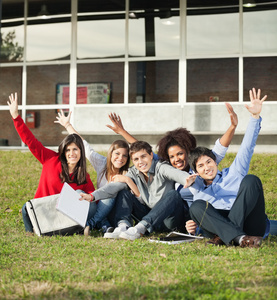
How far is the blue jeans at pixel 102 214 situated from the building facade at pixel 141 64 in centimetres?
628

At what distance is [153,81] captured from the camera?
12773 millimetres

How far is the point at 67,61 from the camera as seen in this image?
1341 cm

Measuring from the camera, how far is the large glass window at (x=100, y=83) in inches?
512

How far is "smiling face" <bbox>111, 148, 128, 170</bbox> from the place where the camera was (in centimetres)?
579

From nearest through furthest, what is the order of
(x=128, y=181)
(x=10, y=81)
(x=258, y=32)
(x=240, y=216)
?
1. (x=240, y=216)
2. (x=128, y=181)
3. (x=258, y=32)
4. (x=10, y=81)

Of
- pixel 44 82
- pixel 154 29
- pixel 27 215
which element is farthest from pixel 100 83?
pixel 27 215

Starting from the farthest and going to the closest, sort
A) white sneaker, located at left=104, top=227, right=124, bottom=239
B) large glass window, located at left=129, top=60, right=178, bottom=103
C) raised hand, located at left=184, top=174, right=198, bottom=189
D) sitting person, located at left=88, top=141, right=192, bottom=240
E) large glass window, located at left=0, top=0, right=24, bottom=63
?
1. large glass window, located at left=0, top=0, right=24, bottom=63
2. large glass window, located at left=129, top=60, right=178, bottom=103
3. sitting person, located at left=88, top=141, right=192, bottom=240
4. white sneaker, located at left=104, top=227, right=124, bottom=239
5. raised hand, located at left=184, top=174, right=198, bottom=189

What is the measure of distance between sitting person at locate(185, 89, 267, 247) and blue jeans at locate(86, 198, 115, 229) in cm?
101

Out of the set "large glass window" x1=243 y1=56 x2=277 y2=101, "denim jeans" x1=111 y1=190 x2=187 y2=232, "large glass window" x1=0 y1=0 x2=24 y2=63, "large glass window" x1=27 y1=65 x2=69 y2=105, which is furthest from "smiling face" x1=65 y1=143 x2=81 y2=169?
"large glass window" x1=0 y1=0 x2=24 y2=63

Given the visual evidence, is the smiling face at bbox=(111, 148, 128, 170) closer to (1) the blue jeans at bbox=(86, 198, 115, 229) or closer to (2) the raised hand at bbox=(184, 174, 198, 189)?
(1) the blue jeans at bbox=(86, 198, 115, 229)

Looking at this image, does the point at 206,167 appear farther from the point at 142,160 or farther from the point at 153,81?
the point at 153,81

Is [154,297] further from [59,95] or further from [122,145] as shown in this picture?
[59,95]

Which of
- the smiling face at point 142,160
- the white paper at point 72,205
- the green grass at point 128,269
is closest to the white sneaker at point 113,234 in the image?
the green grass at point 128,269

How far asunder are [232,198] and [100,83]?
28.3ft
